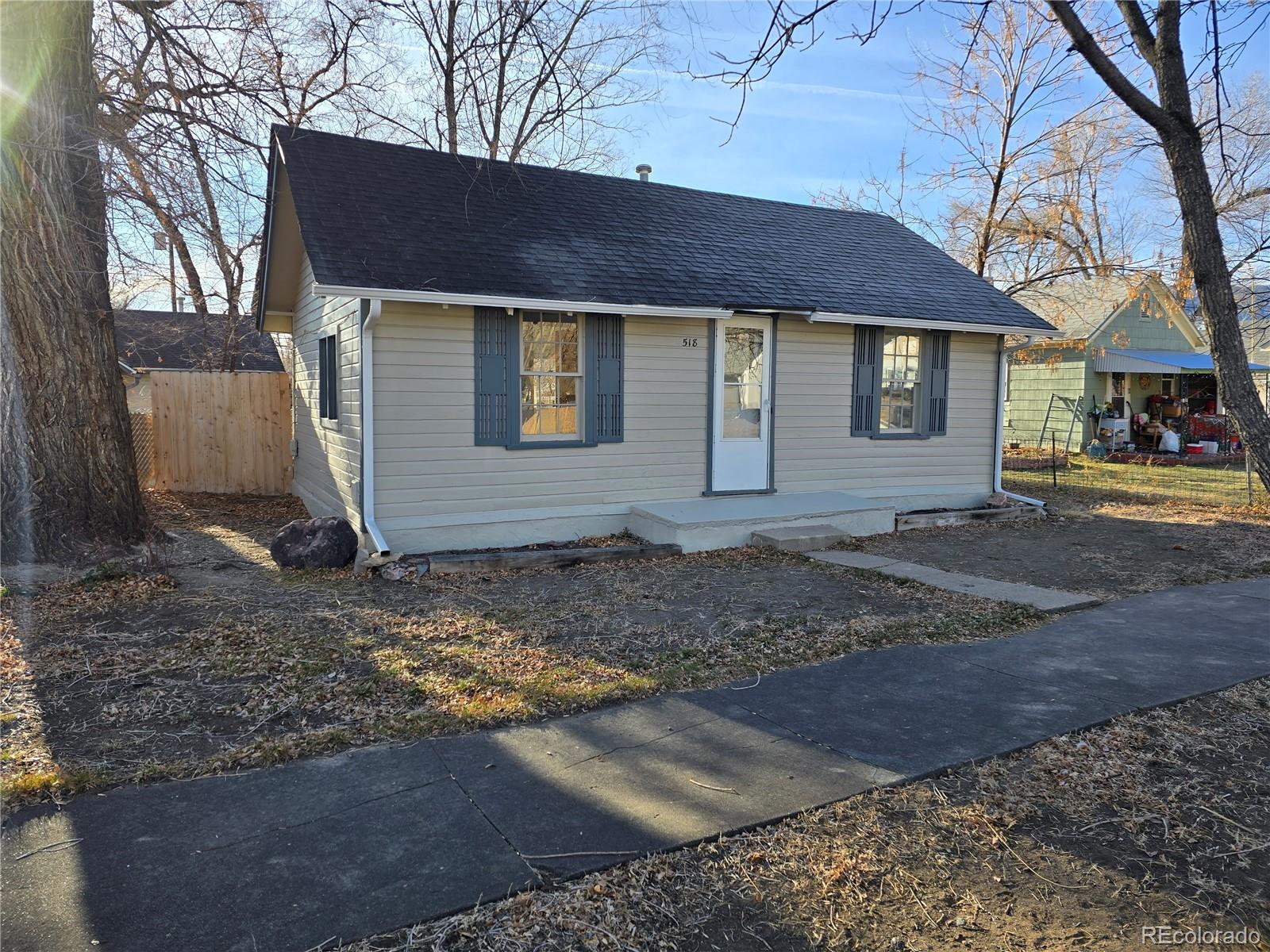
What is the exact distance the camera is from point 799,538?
898cm

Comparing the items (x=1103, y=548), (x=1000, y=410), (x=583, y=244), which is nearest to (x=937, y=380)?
(x=1000, y=410)

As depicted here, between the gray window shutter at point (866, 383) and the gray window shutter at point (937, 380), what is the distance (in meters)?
0.84

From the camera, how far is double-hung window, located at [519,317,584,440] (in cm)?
898

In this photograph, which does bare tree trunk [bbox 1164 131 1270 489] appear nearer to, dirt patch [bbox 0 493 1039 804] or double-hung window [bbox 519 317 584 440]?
dirt patch [bbox 0 493 1039 804]

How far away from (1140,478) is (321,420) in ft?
48.5

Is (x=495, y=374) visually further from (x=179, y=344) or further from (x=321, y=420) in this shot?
(x=179, y=344)

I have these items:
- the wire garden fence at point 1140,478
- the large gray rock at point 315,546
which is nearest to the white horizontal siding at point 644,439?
the large gray rock at point 315,546

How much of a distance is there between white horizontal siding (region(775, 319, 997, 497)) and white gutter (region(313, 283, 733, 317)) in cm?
160

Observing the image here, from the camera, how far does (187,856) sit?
2895 millimetres

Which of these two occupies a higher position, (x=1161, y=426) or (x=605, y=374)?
(x=605, y=374)

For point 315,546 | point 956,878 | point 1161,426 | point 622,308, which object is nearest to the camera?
point 956,878

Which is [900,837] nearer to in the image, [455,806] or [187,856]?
[455,806]

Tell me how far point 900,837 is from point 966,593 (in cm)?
433

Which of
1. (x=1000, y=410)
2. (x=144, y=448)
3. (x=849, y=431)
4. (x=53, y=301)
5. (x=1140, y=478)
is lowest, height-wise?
(x=1140, y=478)
